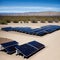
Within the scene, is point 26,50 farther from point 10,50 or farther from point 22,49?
point 10,50

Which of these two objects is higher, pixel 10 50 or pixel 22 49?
pixel 22 49

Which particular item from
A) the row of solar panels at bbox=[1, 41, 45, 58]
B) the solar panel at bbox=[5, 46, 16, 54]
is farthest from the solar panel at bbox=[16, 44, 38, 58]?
the solar panel at bbox=[5, 46, 16, 54]

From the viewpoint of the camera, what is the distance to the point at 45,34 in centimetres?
2402

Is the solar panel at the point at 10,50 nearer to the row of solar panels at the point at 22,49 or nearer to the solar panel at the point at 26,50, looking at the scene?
the row of solar panels at the point at 22,49

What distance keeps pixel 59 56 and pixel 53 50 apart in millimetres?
1686

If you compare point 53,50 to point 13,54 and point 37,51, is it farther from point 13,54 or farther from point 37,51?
point 13,54

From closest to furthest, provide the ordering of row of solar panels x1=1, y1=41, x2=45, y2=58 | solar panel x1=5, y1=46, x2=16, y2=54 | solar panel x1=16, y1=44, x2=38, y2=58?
solar panel x1=16, y1=44, x2=38, y2=58 < row of solar panels x1=1, y1=41, x2=45, y2=58 < solar panel x1=5, y1=46, x2=16, y2=54

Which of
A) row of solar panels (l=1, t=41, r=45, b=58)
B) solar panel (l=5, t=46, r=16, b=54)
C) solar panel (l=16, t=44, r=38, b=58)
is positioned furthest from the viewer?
solar panel (l=5, t=46, r=16, b=54)

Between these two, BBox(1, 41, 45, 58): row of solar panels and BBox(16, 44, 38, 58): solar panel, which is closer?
BBox(16, 44, 38, 58): solar panel

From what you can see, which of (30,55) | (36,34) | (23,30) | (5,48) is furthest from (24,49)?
(23,30)

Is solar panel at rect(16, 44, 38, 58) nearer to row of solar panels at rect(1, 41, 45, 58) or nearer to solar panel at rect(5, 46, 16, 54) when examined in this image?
row of solar panels at rect(1, 41, 45, 58)

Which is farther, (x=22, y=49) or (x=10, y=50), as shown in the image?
(x=10, y=50)

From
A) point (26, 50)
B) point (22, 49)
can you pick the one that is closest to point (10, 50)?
point (22, 49)

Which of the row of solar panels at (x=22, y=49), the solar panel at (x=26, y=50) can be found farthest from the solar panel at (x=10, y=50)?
the solar panel at (x=26, y=50)
